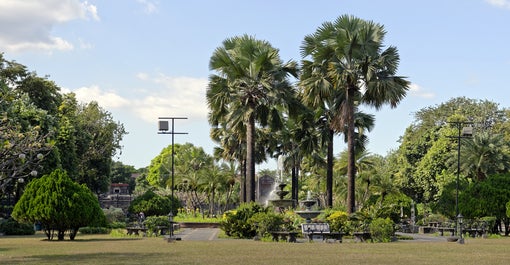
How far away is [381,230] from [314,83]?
10.5m

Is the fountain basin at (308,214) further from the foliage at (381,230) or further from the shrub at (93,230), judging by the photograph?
the shrub at (93,230)

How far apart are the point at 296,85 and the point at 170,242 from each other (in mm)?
15325

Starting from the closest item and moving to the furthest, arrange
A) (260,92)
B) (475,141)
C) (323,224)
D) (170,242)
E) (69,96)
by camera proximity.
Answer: (170,242), (323,224), (260,92), (475,141), (69,96)

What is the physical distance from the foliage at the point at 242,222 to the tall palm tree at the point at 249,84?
6639 millimetres

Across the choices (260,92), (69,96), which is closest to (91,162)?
(69,96)

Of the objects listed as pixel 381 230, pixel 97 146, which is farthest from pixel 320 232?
pixel 97 146

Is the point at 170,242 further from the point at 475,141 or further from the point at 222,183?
the point at 222,183

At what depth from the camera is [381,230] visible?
31250mm

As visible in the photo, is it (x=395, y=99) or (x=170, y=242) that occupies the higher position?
(x=395, y=99)

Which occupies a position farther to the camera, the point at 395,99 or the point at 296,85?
the point at 296,85

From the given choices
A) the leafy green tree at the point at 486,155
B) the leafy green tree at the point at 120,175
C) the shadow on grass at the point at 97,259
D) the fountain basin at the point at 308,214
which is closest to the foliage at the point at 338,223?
the fountain basin at the point at 308,214

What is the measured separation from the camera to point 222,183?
245ft

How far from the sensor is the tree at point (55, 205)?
31.6 metres

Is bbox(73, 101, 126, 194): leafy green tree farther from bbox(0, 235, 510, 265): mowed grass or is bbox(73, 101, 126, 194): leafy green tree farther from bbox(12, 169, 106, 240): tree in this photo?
bbox(0, 235, 510, 265): mowed grass
